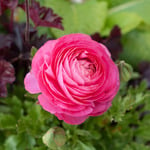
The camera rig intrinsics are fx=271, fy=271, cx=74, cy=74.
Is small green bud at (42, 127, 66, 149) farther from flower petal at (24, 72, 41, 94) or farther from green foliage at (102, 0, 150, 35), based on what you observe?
green foliage at (102, 0, 150, 35)

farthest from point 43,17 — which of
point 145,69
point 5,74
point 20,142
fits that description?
point 145,69

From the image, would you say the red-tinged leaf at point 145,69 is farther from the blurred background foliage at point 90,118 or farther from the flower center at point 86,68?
the flower center at point 86,68

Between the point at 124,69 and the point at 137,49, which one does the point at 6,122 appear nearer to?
the point at 124,69

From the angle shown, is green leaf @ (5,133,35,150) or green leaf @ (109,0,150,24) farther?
green leaf @ (109,0,150,24)

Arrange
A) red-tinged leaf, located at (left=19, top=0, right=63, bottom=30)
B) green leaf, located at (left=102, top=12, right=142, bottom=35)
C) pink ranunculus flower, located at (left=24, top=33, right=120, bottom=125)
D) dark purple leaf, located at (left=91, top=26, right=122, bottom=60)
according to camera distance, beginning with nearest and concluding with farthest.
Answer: pink ranunculus flower, located at (left=24, top=33, right=120, bottom=125) → red-tinged leaf, located at (left=19, top=0, right=63, bottom=30) → dark purple leaf, located at (left=91, top=26, right=122, bottom=60) → green leaf, located at (left=102, top=12, right=142, bottom=35)

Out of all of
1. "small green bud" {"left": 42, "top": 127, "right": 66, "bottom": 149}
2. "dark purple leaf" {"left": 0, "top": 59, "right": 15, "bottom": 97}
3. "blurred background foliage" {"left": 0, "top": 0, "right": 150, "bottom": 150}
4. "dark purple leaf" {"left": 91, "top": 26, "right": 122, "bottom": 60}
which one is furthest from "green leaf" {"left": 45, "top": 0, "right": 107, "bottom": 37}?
"small green bud" {"left": 42, "top": 127, "right": 66, "bottom": 149}

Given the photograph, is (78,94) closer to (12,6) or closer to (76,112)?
(76,112)

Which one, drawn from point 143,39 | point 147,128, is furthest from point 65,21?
point 147,128
